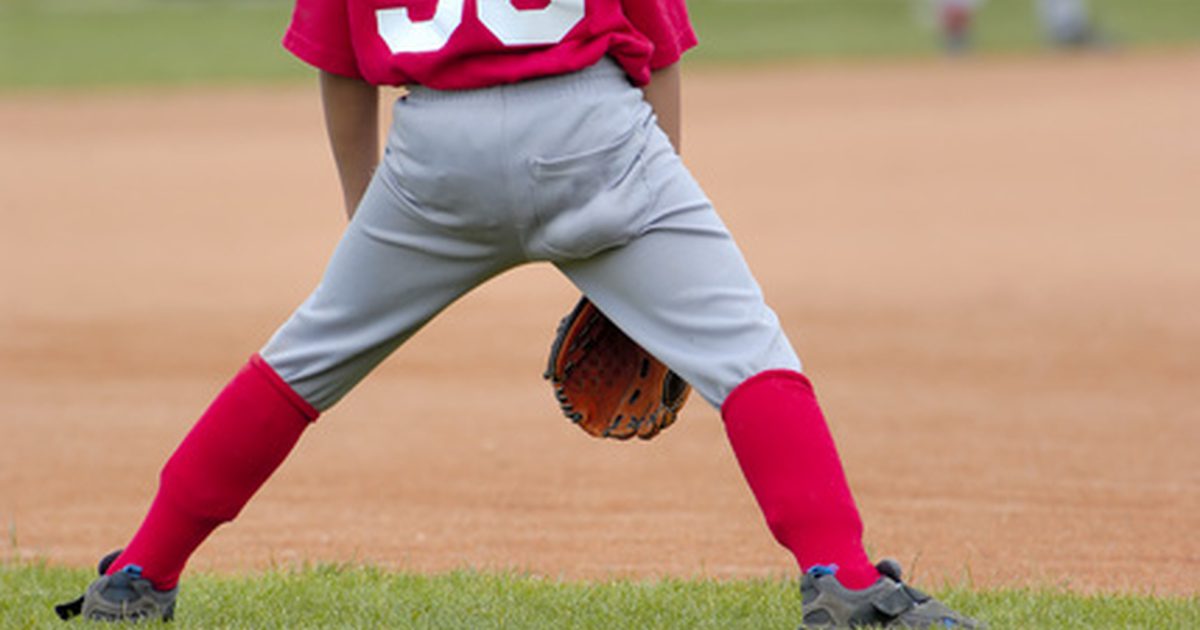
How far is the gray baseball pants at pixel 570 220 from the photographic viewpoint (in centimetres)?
346

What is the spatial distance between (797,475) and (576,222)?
1.82ft

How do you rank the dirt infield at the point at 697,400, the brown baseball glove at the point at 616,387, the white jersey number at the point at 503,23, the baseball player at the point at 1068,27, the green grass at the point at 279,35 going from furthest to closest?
1. the green grass at the point at 279,35
2. the baseball player at the point at 1068,27
3. the dirt infield at the point at 697,400
4. the brown baseball glove at the point at 616,387
5. the white jersey number at the point at 503,23

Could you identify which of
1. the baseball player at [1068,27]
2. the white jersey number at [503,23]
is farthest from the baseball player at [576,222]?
the baseball player at [1068,27]

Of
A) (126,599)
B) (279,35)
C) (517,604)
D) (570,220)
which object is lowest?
(279,35)

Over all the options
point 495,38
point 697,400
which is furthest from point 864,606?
point 697,400

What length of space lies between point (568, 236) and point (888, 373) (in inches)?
172

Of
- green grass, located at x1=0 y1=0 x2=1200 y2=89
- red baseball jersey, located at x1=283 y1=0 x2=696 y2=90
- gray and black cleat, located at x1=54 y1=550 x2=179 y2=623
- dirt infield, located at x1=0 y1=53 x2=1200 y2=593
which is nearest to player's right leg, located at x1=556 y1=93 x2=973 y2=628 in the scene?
red baseball jersey, located at x1=283 y1=0 x2=696 y2=90

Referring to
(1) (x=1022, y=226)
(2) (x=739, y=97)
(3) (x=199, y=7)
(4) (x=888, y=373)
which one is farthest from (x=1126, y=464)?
(3) (x=199, y=7)

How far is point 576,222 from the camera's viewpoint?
3.46m

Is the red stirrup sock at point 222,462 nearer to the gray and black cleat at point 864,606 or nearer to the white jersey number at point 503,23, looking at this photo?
the white jersey number at point 503,23

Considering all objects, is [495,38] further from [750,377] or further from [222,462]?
[222,462]

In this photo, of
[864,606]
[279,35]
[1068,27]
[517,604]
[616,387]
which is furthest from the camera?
[279,35]

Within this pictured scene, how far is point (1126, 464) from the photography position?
5.99 m

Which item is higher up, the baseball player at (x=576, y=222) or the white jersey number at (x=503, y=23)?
the white jersey number at (x=503, y=23)
